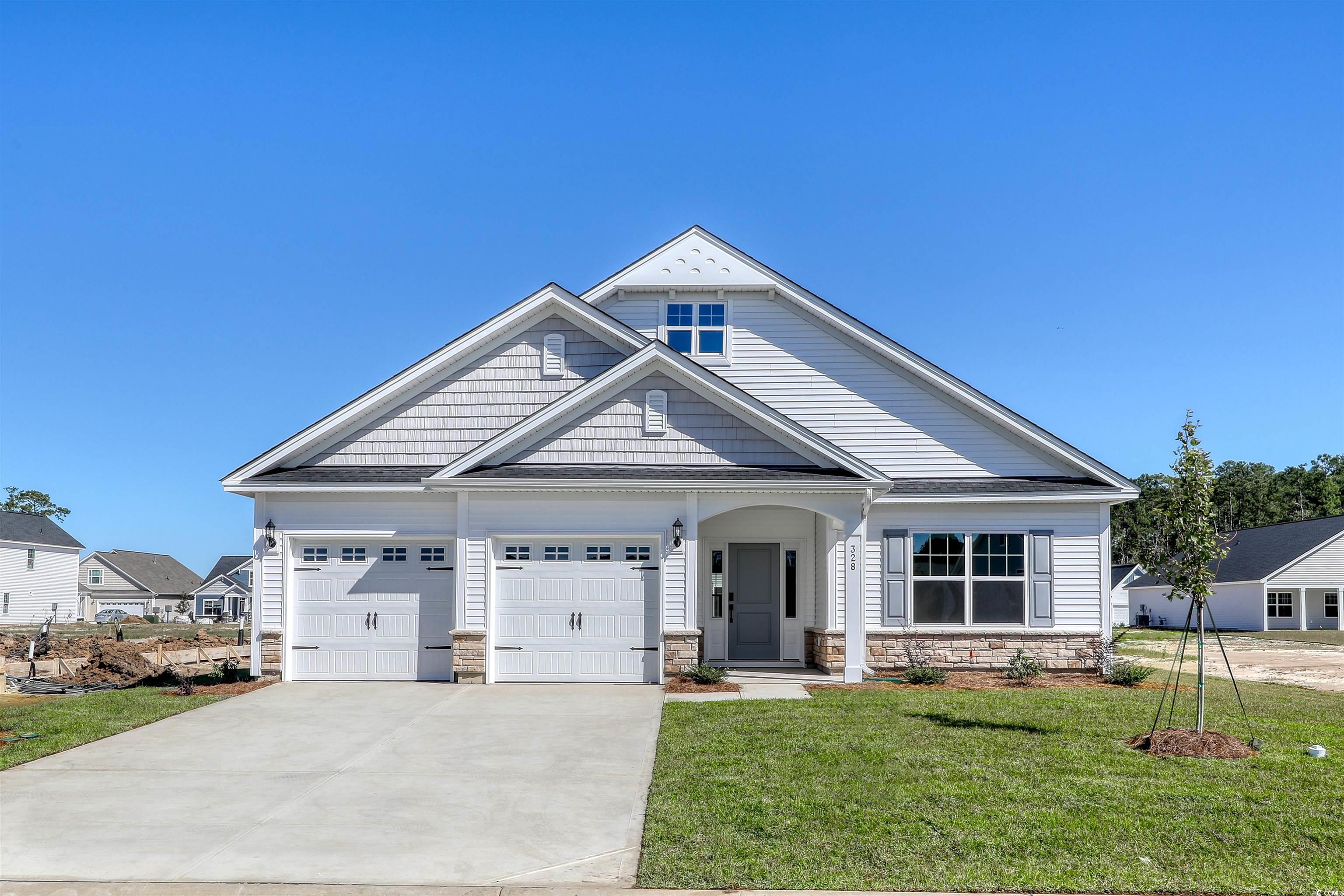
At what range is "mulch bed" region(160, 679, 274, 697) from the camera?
14188 millimetres

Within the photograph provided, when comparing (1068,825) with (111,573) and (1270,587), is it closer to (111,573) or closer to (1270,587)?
(1270,587)

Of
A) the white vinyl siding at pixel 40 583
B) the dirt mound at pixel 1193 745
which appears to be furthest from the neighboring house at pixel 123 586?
the dirt mound at pixel 1193 745

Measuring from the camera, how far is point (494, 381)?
54.8ft

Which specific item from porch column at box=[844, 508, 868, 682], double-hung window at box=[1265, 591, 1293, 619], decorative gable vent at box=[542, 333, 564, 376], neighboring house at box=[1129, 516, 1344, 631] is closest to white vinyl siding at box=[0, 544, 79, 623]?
decorative gable vent at box=[542, 333, 564, 376]

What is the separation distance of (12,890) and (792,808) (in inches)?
204

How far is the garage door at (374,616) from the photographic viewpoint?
1558 centimetres

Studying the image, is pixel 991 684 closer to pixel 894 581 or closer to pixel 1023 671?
pixel 1023 671

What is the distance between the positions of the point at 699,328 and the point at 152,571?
230ft

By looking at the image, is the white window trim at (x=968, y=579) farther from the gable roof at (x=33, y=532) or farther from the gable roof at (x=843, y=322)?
the gable roof at (x=33, y=532)

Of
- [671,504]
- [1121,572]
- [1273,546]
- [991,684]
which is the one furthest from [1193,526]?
[1121,572]

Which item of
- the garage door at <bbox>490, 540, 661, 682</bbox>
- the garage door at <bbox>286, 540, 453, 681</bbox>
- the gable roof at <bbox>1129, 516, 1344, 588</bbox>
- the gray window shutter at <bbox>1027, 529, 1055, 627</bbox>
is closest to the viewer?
the garage door at <bbox>490, 540, 661, 682</bbox>

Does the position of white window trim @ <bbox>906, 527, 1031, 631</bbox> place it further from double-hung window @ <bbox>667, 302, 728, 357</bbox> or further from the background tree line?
the background tree line

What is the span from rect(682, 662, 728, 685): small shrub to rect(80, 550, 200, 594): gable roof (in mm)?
68514

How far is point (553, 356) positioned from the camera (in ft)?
55.0
